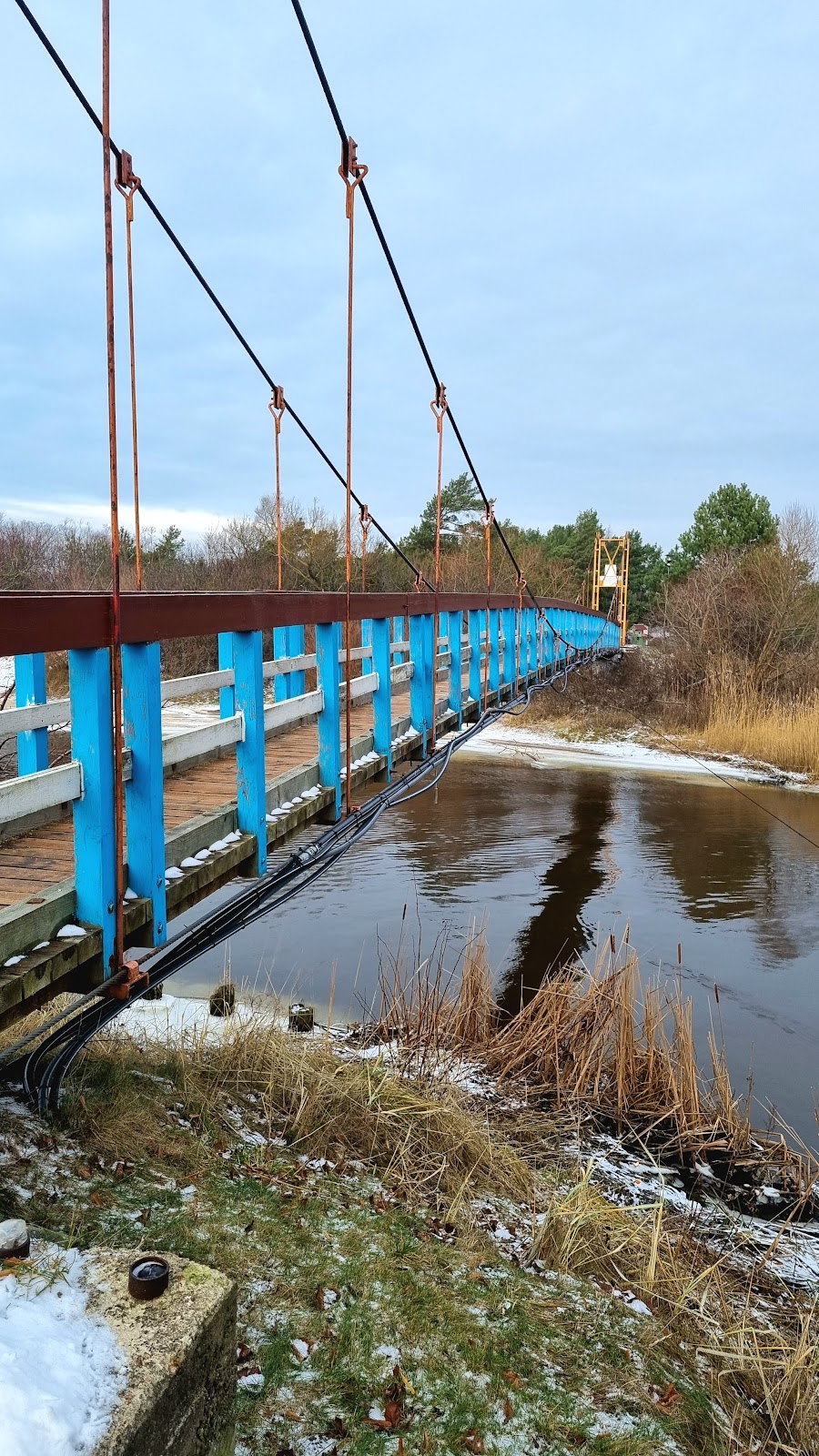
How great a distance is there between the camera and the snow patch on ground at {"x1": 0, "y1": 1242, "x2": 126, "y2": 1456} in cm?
134

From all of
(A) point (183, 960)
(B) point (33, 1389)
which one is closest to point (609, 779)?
(A) point (183, 960)

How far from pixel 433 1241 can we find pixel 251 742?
170 cm

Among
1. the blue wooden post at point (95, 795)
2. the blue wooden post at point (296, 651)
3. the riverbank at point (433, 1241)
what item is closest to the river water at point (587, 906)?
the riverbank at point (433, 1241)

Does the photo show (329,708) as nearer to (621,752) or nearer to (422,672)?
(422,672)

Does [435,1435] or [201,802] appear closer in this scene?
[435,1435]

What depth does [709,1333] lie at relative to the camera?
111 inches

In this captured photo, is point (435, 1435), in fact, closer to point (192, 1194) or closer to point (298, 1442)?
point (298, 1442)

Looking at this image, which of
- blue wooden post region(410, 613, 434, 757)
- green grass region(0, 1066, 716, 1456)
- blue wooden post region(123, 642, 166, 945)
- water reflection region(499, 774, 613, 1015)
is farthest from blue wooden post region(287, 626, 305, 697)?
green grass region(0, 1066, 716, 1456)

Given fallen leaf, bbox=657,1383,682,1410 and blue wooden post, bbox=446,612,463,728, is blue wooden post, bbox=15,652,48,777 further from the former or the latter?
blue wooden post, bbox=446,612,463,728

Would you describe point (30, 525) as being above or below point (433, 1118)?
above

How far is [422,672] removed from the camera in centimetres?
571

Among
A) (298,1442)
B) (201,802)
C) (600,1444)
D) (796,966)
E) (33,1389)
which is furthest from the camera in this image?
(796,966)

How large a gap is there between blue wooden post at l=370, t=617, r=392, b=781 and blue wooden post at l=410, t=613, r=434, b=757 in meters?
0.62

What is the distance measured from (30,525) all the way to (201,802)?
2407cm
